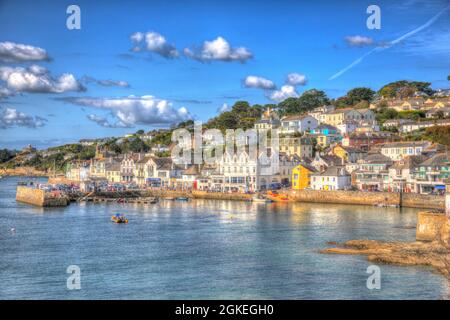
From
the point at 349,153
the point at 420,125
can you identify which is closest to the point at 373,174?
the point at 349,153

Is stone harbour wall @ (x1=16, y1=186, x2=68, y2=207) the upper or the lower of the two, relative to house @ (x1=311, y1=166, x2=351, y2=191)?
lower

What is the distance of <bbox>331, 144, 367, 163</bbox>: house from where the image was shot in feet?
166

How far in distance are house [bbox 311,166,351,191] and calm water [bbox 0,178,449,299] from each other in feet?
26.7

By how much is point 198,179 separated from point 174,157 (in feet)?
24.4

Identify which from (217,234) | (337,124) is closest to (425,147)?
(337,124)

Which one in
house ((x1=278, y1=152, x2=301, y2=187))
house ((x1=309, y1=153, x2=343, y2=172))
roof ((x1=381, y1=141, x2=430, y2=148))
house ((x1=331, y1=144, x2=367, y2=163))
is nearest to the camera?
roof ((x1=381, y1=141, x2=430, y2=148))

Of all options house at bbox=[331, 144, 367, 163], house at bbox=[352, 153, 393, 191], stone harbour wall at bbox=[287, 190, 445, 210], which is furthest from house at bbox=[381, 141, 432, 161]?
stone harbour wall at bbox=[287, 190, 445, 210]

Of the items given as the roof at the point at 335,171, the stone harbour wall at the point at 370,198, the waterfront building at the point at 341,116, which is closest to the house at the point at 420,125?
the waterfront building at the point at 341,116

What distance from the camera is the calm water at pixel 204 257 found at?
55.5 ft

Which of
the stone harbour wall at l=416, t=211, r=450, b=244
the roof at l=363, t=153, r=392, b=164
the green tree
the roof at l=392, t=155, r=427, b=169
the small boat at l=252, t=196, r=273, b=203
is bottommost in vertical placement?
the stone harbour wall at l=416, t=211, r=450, b=244

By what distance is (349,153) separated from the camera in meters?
50.7

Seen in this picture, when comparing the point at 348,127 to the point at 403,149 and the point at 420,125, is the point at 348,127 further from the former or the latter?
the point at 403,149

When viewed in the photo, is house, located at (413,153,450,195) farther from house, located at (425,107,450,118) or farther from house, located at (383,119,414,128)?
house, located at (425,107,450,118)

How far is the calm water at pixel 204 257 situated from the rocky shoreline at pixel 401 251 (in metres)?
0.59
